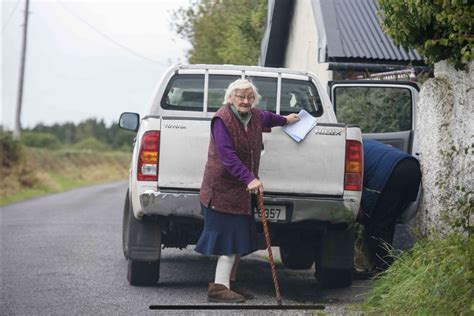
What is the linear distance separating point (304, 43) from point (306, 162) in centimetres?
1044

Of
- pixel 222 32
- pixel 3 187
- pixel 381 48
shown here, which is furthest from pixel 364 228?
pixel 3 187

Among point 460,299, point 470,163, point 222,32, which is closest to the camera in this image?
point 460,299

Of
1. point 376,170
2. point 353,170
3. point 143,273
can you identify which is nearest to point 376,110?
point 376,170

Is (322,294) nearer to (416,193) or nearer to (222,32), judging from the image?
(416,193)

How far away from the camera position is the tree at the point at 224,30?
2370cm

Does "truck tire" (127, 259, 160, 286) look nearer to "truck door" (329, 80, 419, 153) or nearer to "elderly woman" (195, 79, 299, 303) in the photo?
"elderly woman" (195, 79, 299, 303)

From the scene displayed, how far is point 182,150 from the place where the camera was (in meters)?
8.41

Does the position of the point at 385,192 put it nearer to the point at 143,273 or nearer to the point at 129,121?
the point at 143,273

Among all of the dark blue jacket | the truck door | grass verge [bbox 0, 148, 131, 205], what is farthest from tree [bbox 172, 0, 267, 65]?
the dark blue jacket

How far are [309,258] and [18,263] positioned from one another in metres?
3.21

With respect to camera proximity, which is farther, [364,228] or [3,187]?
[3,187]

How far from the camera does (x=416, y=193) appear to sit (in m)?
9.16

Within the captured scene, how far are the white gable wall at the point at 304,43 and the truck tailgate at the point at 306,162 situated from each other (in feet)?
23.3

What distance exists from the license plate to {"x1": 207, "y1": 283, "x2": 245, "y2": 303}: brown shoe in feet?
2.27
